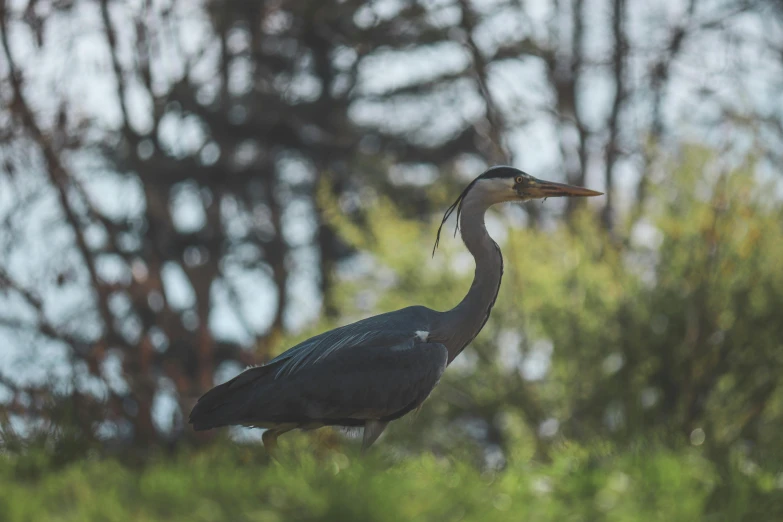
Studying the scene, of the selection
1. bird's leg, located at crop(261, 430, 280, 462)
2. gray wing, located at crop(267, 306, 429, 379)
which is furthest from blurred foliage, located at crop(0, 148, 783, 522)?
gray wing, located at crop(267, 306, 429, 379)

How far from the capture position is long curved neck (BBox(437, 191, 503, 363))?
19.3 ft

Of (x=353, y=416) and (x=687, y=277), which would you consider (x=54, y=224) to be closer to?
(x=687, y=277)

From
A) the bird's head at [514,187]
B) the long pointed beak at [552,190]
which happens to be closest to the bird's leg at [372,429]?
the bird's head at [514,187]

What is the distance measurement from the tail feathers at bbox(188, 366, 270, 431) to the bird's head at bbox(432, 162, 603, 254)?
1412 millimetres

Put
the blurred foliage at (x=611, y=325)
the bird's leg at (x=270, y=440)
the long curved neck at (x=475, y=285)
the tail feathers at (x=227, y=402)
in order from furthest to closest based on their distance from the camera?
the blurred foliage at (x=611, y=325) < the long curved neck at (x=475, y=285) < the bird's leg at (x=270, y=440) < the tail feathers at (x=227, y=402)

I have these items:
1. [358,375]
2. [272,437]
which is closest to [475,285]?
[358,375]

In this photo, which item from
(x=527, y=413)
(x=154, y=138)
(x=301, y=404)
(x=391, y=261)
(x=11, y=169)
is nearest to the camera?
(x=301, y=404)

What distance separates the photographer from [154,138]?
1571 centimetres

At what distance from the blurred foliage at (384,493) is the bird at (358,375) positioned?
46cm

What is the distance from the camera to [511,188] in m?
6.10

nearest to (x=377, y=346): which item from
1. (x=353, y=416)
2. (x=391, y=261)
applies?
(x=353, y=416)

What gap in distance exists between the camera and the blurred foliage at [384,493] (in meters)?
3.62

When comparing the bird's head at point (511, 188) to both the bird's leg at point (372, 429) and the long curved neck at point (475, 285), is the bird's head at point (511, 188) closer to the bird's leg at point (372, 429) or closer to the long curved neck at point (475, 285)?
the long curved neck at point (475, 285)

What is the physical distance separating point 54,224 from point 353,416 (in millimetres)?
9858
